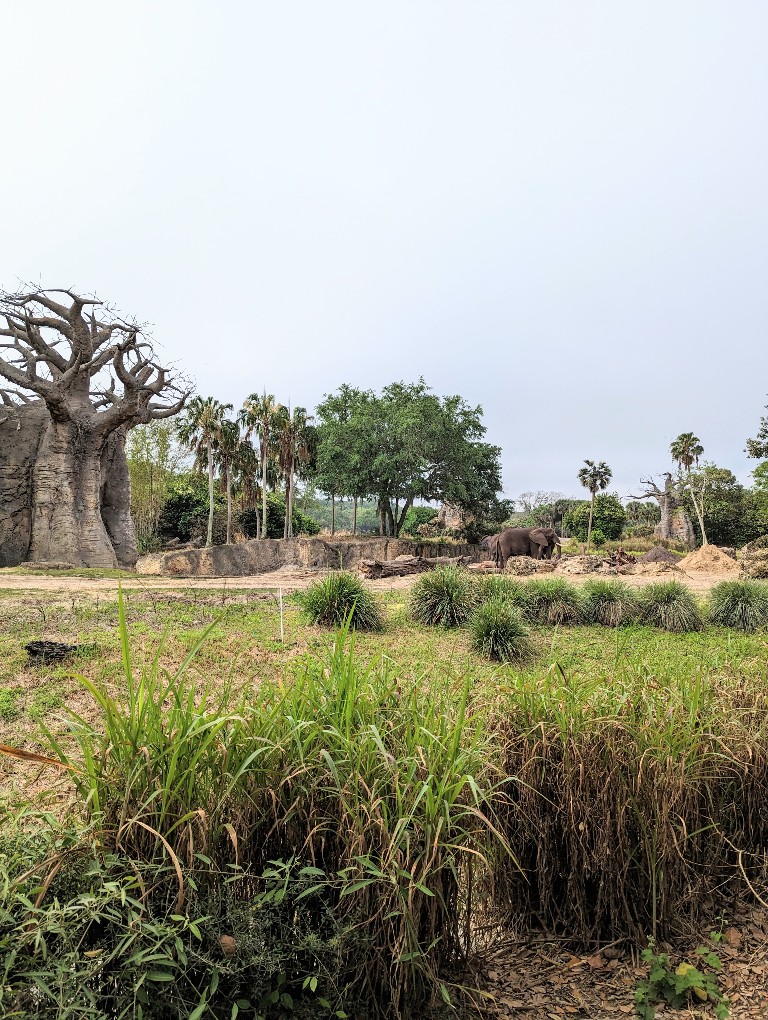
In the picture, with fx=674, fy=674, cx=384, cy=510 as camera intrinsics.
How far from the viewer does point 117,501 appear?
23031 mm

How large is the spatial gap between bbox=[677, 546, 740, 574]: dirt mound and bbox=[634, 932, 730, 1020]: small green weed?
75.1ft

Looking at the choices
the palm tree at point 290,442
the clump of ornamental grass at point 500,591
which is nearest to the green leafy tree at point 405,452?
the palm tree at point 290,442

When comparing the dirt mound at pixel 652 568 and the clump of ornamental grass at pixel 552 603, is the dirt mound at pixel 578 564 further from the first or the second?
the clump of ornamental grass at pixel 552 603

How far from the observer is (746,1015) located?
105 inches

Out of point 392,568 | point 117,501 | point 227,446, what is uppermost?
point 227,446

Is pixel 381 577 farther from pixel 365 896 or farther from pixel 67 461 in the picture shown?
pixel 365 896

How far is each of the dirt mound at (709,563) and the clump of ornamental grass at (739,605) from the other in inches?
432

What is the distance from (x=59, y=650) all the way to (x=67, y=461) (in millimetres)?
14340

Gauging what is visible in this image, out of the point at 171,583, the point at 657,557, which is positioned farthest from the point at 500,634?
the point at 657,557

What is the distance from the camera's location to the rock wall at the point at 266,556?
21.3 m

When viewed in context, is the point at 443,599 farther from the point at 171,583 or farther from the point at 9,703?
the point at 171,583

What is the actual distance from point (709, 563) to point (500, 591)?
51.5 feet

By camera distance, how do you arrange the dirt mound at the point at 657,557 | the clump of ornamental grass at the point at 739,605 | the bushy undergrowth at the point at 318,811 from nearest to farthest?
the bushy undergrowth at the point at 318,811
the clump of ornamental grass at the point at 739,605
the dirt mound at the point at 657,557

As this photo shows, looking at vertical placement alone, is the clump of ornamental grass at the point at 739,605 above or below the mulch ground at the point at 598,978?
above
